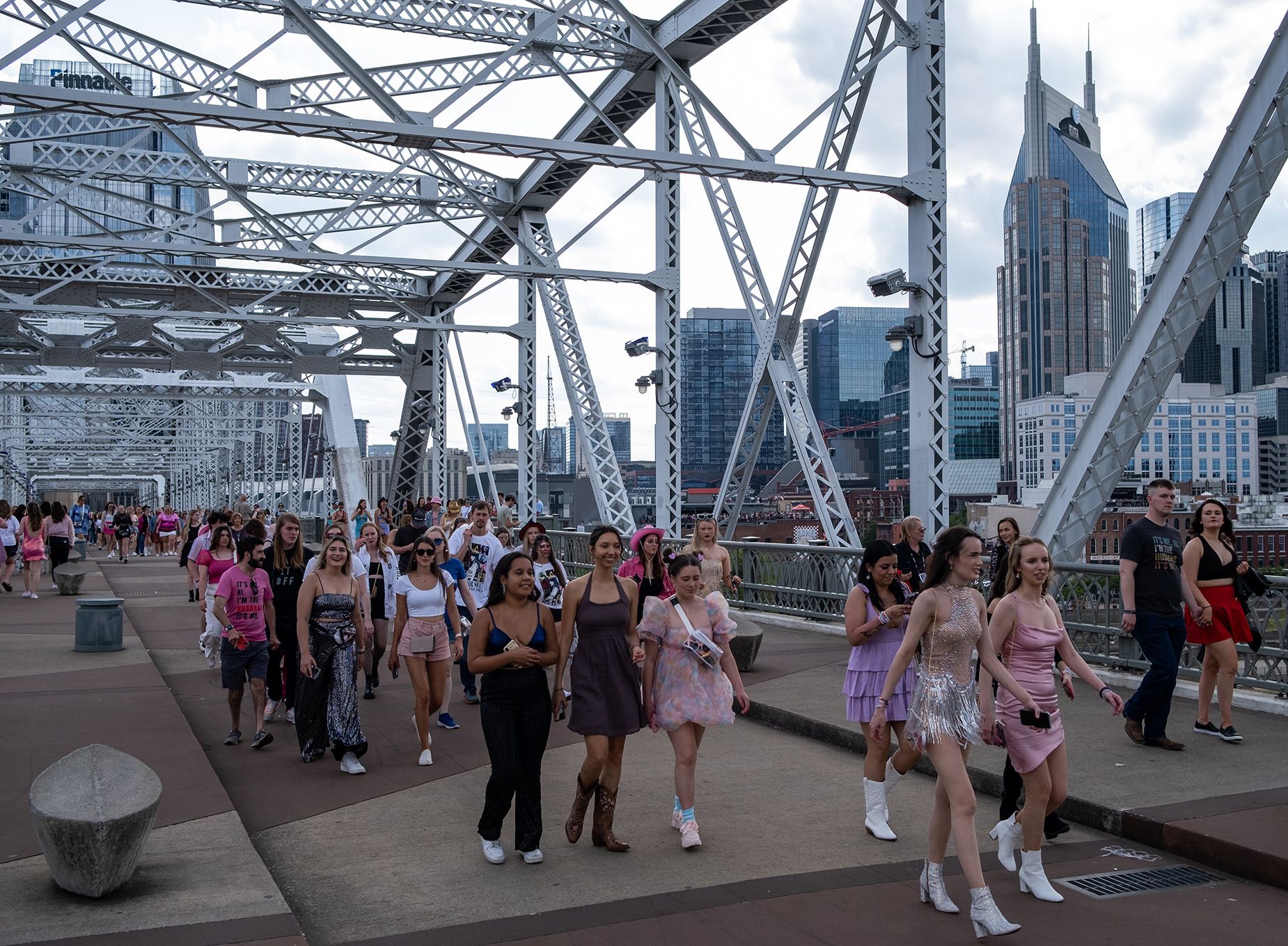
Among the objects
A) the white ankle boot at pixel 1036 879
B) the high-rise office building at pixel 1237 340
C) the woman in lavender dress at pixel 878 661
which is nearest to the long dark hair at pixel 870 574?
the woman in lavender dress at pixel 878 661

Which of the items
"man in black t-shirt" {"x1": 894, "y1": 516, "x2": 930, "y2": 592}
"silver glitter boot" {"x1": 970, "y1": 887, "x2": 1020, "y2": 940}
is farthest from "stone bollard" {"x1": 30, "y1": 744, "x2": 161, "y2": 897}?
"man in black t-shirt" {"x1": 894, "y1": 516, "x2": 930, "y2": 592}

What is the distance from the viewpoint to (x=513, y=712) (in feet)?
20.6

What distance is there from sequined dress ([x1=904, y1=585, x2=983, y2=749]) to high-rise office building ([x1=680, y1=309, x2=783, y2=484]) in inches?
3154

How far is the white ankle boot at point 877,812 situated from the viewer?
664 centimetres

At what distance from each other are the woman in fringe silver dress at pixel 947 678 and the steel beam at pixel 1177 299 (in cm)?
503

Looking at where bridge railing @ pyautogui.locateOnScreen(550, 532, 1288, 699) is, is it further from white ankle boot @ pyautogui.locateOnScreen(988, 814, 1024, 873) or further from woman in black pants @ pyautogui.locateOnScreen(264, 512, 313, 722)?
woman in black pants @ pyautogui.locateOnScreen(264, 512, 313, 722)

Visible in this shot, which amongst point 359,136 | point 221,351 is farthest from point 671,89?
point 221,351

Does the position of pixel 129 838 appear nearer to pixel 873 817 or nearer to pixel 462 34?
pixel 873 817

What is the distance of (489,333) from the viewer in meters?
26.4

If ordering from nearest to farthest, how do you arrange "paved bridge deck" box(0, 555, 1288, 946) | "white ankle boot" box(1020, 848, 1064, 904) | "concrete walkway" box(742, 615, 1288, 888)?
1. "paved bridge deck" box(0, 555, 1288, 946)
2. "white ankle boot" box(1020, 848, 1064, 904)
3. "concrete walkway" box(742, 615, 1288, 888)

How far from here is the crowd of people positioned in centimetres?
558

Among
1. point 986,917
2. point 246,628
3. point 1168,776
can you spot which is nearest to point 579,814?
point 986,917

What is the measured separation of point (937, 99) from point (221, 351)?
986 inches

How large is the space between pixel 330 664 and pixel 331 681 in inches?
4.9
